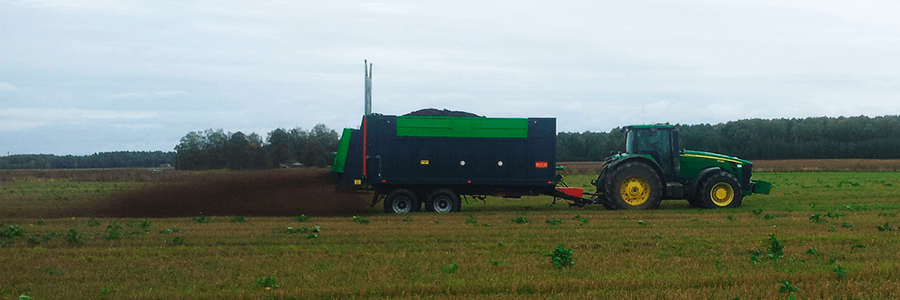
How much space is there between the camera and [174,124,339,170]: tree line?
21.9 m

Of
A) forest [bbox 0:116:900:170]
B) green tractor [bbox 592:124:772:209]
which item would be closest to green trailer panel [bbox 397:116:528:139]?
green tractor [bbox 592:124:772:209]

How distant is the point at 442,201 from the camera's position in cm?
1914

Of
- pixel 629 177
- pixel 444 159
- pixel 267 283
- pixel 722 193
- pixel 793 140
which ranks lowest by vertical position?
pixel 267 283

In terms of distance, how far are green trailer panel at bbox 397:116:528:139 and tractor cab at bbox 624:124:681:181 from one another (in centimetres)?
367

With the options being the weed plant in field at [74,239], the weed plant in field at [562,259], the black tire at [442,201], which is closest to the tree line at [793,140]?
the black tire at [442,201]

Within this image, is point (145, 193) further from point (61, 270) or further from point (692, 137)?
point (692, 137)

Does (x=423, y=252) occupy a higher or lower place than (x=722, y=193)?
lower

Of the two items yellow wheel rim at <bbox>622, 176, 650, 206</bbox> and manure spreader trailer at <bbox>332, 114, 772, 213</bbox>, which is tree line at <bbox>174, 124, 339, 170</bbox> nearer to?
manure spreader trailer at <bbox>332, 114, 772, 213</bbox>

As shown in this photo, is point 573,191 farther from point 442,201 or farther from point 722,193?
point 722,193

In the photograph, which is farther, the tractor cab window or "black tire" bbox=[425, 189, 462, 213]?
the tractor cab window

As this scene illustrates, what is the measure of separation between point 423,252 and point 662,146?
11.2 m

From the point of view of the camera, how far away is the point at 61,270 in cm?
940

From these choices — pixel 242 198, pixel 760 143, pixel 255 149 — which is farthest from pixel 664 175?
pixel 760 143

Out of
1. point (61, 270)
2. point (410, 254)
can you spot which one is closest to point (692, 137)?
point (410, 254)
